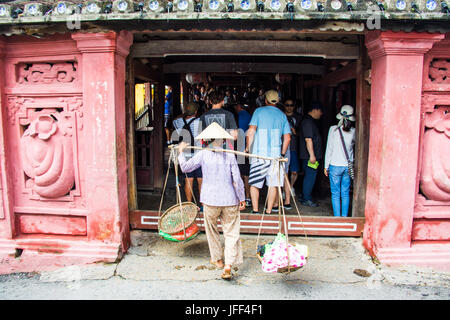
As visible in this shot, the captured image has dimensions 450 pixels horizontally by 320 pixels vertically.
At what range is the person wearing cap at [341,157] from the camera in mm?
5844

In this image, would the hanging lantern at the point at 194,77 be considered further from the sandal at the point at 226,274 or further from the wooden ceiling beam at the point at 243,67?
the sandal at the point at 226,274

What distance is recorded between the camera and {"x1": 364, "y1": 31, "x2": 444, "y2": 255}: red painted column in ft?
15.0

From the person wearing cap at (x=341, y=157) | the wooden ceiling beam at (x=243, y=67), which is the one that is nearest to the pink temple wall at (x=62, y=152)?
the wooden ceiling beam at (x=243, y=67)

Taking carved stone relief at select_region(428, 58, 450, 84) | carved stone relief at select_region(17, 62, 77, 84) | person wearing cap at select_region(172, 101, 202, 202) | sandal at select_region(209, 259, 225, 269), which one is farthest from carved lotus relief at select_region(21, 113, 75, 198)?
carved stone relief at select_region(428, 58, 450, 84)

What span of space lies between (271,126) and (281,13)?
2.14m

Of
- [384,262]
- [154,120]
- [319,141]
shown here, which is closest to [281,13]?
[319,141]

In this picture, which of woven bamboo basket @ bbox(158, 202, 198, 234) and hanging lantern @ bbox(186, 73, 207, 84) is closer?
woven bamboo basket @ bbox(158, 202, 198, 234)

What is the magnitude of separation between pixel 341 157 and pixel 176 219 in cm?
295

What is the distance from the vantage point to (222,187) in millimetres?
4305

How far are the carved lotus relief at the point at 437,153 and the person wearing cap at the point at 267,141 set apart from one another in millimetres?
2110

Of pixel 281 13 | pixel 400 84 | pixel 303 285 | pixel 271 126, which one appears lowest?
pixel 303 285

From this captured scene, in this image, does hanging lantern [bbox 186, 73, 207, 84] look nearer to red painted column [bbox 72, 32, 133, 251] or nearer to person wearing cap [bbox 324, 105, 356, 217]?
red painted column [bbox 72, 32, 133, 251]

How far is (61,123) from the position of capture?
503cm

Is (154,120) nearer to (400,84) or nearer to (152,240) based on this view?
(152,240)
